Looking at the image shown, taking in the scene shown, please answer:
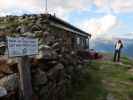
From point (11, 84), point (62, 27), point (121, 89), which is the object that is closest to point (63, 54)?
point (121, 89)

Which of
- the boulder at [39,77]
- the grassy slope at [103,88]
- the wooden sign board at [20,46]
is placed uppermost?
the wooden sign board at [20,46]

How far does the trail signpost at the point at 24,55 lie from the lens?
8375mm

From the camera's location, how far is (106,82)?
16141 millimetres

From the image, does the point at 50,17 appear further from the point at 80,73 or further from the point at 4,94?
the point at 4,94

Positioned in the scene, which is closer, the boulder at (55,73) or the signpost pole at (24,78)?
the signpost pole at (24,78)

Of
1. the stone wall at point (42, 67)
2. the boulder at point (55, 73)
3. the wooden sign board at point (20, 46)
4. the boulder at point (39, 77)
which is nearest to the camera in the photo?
the wooden sign board at point (20, 46)

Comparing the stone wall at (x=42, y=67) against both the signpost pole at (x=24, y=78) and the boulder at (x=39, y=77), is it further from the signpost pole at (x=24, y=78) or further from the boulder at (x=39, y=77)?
the signpost pole at (x=24, y=78)

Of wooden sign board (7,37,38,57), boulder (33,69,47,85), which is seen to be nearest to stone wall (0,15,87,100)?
boulder (33,69,47,85)

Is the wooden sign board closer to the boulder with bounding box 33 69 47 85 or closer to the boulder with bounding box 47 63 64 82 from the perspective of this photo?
the boulder with bounding box 33 69 47 85

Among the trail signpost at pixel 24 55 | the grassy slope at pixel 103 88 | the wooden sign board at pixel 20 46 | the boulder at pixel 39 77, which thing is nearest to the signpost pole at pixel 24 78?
the trail signpost at pixel 24 55

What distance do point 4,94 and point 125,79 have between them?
32.9ft

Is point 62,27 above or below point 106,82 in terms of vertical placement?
above

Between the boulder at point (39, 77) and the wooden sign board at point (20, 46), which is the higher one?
the wooden sign board at point (20, 46)

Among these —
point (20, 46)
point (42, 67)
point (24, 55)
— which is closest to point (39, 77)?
point (42, 67)
